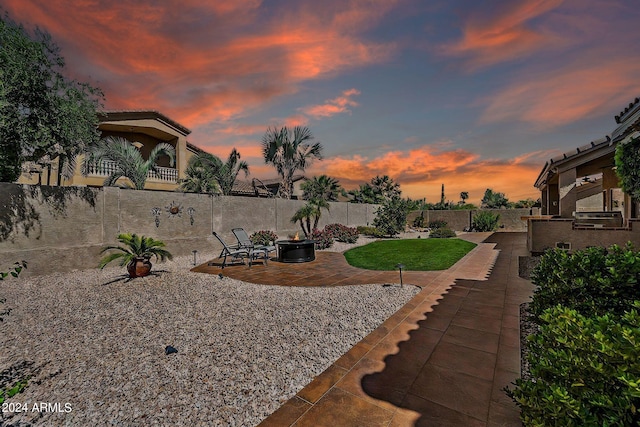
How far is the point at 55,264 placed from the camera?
7.77 m

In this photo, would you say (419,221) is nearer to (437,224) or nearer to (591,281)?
(437,224)

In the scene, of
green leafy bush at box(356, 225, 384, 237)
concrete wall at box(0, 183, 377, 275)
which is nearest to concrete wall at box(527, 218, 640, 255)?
green leafy bush at box(356, 225, 384, 237)

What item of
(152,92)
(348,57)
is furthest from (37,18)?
(348,57)

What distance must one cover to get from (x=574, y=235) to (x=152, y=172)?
67.1 feet

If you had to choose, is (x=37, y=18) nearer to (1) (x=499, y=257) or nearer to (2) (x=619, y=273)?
(2) (x=619, y=273)

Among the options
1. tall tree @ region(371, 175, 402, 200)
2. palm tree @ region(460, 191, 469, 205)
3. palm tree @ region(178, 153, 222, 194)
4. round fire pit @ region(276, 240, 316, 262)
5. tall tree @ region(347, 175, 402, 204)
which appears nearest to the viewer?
round fire pit @ region(276, 240, 316, 262)

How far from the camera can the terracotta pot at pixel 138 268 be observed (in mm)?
7102

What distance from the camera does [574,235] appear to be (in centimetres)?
729

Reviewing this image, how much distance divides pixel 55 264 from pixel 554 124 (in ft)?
60.3

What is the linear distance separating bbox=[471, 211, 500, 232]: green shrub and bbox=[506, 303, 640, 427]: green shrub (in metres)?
25.1

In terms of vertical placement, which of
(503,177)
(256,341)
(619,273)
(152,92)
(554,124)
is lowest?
(256,341)

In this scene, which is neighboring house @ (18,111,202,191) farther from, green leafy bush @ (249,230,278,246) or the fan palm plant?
the fan palm plant

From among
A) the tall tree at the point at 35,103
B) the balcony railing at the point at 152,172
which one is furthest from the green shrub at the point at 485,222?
the tall tree at the point at 35,103

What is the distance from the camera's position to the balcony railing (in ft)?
47.1
